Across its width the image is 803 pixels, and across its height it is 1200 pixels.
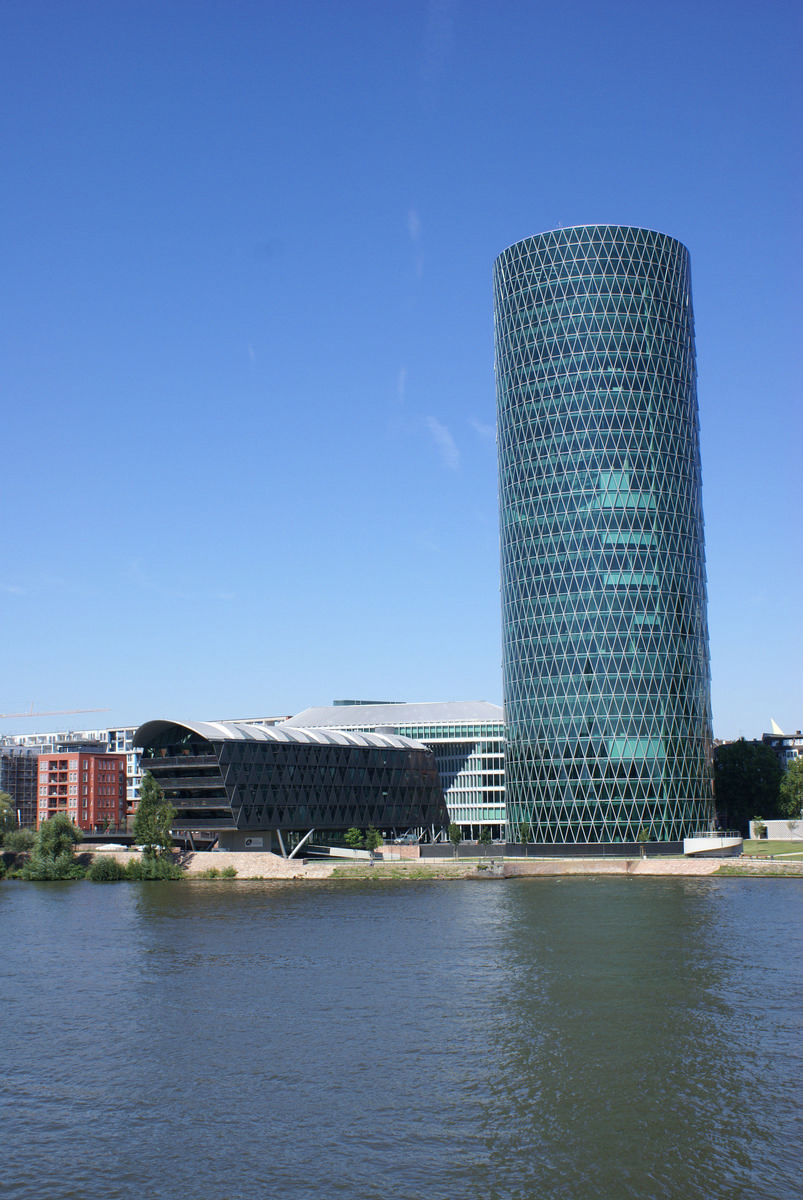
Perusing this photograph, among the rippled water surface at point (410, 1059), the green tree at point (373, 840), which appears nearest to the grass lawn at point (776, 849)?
the green tree at point (373, 840)

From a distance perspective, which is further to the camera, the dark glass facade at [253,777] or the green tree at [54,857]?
the dark glass facade at [253,777]

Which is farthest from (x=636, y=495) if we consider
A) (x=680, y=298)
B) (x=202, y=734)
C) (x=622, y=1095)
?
(x=622, y=1095)

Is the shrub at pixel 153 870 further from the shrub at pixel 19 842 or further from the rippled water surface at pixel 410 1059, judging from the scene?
the rippled water surface at pixel 410 1059

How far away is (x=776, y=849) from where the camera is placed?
525 feet

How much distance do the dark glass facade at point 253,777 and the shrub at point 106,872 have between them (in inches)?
584

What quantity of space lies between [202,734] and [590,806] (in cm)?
6125

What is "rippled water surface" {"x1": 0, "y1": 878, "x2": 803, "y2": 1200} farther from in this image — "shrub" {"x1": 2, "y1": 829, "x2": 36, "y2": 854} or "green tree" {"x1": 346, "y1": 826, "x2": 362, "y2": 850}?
"shrub" {"x1": 2, "y1": 829, "x2": 36, "y2": 854}

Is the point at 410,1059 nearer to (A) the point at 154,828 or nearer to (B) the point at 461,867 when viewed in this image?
(B) the point at 461,867

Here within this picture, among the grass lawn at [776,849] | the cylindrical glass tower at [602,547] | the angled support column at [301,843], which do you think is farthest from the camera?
the cylindrical glass tower at [602,547]

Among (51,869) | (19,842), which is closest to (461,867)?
(51,869)

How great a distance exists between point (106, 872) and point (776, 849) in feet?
306

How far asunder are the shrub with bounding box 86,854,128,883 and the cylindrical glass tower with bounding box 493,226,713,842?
64.5m

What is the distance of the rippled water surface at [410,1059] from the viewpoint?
123 feet

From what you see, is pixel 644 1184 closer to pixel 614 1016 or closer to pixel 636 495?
pixel 614 1016
